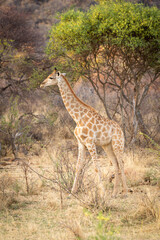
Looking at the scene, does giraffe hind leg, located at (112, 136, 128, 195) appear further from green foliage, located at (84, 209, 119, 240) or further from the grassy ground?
green foliage, located at (84, 209, 119, 240)

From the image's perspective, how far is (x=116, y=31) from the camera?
7539 mm

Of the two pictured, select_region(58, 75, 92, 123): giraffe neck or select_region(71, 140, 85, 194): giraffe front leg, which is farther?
select_region(58, 75, 92, 123): giraffe neck

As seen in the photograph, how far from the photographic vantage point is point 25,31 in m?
11.8

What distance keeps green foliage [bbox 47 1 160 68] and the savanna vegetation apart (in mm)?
25

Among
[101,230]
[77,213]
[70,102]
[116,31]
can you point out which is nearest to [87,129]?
[70,102]

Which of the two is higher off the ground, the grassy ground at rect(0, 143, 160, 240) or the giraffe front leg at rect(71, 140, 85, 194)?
the giraffe front leg at rect(71, 140, 85, 194)

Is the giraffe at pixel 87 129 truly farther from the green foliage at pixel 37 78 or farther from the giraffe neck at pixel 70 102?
the green foliage at pixel 37 78

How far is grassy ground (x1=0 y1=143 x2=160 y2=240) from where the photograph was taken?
381cm

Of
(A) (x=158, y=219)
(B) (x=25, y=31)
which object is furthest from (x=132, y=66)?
(A) (x=158, y=219)

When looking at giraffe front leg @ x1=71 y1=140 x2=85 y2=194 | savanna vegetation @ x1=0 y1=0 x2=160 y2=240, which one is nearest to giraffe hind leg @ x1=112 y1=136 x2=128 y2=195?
savanna vegetation @ x1=0 y1=0 x2=160 y2=240

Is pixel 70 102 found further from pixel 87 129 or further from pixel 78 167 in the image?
pixel 78 167

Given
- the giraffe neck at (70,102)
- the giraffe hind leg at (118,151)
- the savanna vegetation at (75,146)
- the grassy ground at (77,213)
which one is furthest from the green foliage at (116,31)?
the grassy ground at (77,213)

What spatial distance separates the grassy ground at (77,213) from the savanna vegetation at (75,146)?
0.05ft

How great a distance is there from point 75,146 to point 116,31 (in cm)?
385
